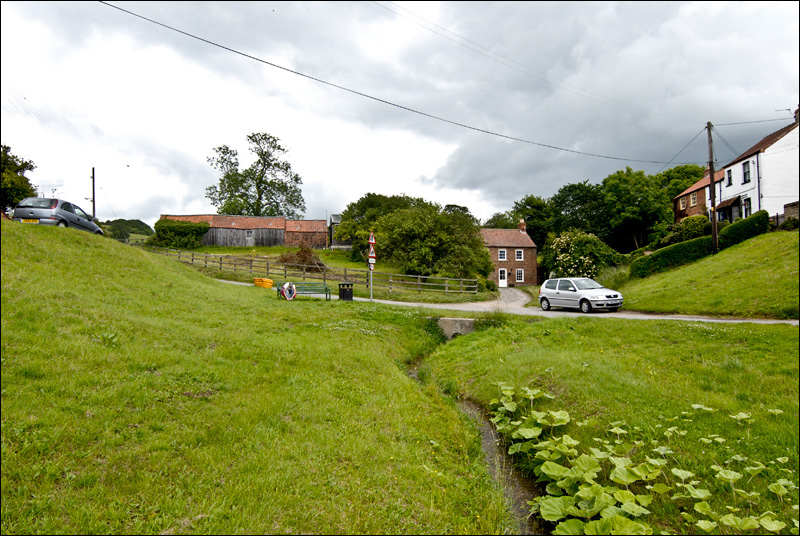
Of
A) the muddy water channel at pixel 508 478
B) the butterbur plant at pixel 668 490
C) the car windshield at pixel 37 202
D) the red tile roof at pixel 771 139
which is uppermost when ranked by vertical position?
the red tile roof at pixel 771 139

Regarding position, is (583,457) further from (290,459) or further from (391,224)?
(391,224)

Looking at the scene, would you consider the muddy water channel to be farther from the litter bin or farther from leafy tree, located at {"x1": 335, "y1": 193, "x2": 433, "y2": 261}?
leafy tree, located at {"x1": 335, "y1": 193, "x2": 433, "y2": 261}

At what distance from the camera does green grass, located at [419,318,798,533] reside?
366cm

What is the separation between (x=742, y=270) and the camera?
8.54ft

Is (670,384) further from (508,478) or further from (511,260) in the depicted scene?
(511,260)

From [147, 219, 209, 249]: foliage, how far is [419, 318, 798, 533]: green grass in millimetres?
42151

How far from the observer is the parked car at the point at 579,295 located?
15.3 metres

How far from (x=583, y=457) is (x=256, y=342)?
23.4 feet

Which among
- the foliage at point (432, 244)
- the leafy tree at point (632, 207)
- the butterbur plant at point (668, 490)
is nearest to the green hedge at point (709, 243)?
the leafy tree at point (632, 207)

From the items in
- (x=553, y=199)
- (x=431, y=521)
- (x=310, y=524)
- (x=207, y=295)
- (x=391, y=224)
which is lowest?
(x=431, y=521)

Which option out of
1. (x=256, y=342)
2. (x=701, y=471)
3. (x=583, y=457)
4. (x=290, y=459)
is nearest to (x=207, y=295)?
(x=256, y=342)

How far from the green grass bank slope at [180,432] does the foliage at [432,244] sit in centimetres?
2239

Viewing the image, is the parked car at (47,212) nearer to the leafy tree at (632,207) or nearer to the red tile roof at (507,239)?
the leafy tree at (632,207)

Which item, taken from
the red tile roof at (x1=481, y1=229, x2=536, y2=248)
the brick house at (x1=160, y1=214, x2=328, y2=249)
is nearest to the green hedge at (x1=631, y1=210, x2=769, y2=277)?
the red tile roof at (x1=481, y1=229, x2=536, y2=248)
